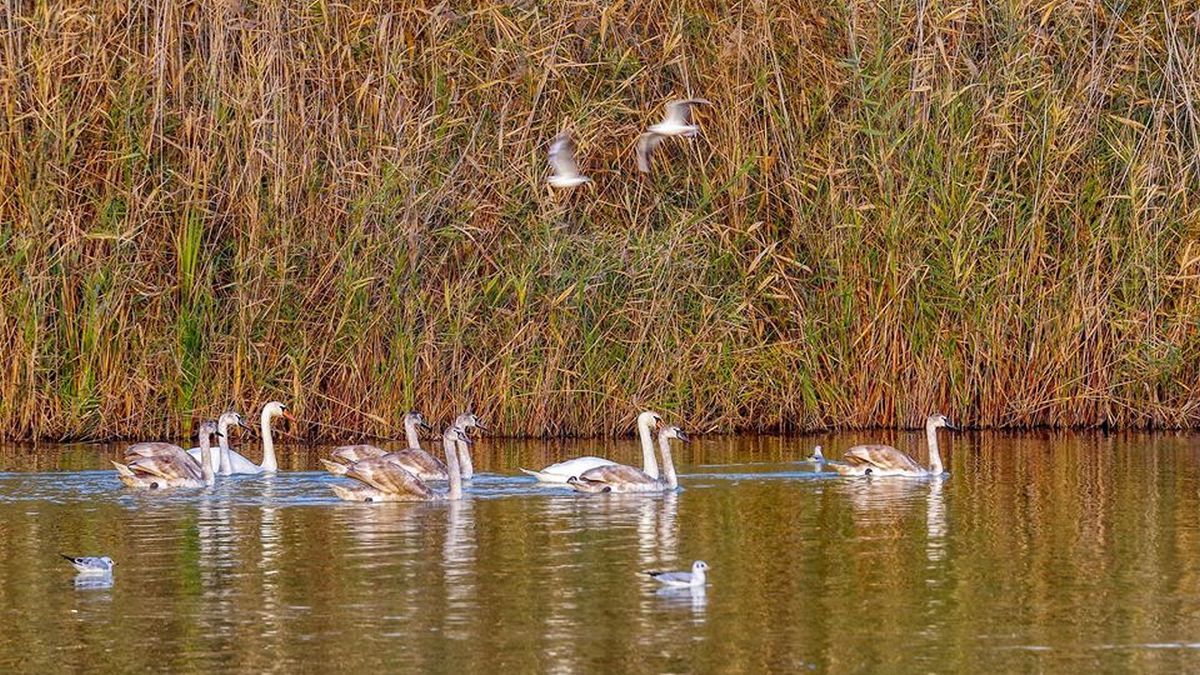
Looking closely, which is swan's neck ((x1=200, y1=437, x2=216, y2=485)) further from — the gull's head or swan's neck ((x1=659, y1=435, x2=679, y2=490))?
swan's neck ((x1=659, y1=435, x2=679, y2=490))

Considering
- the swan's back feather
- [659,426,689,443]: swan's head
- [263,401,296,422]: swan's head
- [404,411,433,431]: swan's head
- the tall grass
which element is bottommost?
the swan's back feather

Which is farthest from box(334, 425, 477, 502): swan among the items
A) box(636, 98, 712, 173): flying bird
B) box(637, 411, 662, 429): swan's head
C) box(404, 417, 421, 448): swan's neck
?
box(636, 98, 712, 173): flying bird

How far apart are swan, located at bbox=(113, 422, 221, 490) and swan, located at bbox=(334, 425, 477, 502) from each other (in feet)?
4.29

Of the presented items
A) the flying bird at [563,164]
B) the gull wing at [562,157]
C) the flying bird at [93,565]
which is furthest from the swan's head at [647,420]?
the flying bird at [93,565]

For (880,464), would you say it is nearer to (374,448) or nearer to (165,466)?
(374,448)

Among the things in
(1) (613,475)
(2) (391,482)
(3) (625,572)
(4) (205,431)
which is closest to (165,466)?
(4) (205,431)

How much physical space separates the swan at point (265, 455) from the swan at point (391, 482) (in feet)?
5.99

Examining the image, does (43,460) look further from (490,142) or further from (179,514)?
(490,142)

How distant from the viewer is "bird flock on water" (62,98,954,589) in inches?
666

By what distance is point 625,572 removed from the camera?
1306cm

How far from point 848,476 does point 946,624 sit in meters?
6.96

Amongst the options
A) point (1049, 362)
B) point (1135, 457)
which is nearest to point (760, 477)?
point (1135, 457)

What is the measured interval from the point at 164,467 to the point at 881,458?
5206 mm

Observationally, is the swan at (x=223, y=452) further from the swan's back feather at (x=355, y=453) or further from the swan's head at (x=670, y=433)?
the swan's head at (x=670, y=433)
